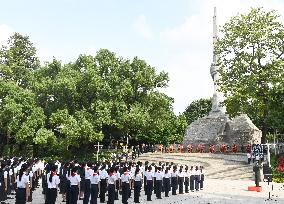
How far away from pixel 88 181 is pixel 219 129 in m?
36.8

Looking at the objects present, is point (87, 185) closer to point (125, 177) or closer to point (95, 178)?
point (95, 178)

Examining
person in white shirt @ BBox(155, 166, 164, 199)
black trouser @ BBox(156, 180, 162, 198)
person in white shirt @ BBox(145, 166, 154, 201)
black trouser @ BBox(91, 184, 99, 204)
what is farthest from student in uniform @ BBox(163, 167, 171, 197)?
black trouser @ BBox(91, 184, 99, 204)

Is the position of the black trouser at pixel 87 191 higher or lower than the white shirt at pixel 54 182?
lower

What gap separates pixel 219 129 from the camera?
171 feet

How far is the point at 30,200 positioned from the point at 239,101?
29.1 metres

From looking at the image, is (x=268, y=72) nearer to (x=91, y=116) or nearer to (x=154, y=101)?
(x=154, y=101)

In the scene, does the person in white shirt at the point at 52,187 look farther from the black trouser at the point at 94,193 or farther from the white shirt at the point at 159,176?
the white shirt at the point at 159,176

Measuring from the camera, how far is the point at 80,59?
45062 mm

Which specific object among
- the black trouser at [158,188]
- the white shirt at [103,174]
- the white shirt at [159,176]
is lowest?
the black trouser at [158,188]

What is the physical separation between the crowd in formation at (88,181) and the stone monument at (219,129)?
27.7 meters

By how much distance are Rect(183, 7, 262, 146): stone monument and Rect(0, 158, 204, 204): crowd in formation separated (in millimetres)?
27688

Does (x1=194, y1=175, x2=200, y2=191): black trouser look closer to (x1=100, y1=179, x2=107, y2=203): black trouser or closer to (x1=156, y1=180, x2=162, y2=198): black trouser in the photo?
(x1=156, y1=180, x2=162, y2=198): black trouser

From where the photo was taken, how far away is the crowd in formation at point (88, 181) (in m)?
15.4

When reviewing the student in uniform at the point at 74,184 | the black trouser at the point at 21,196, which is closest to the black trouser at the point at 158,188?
the student in uniform at the point at 74,184
